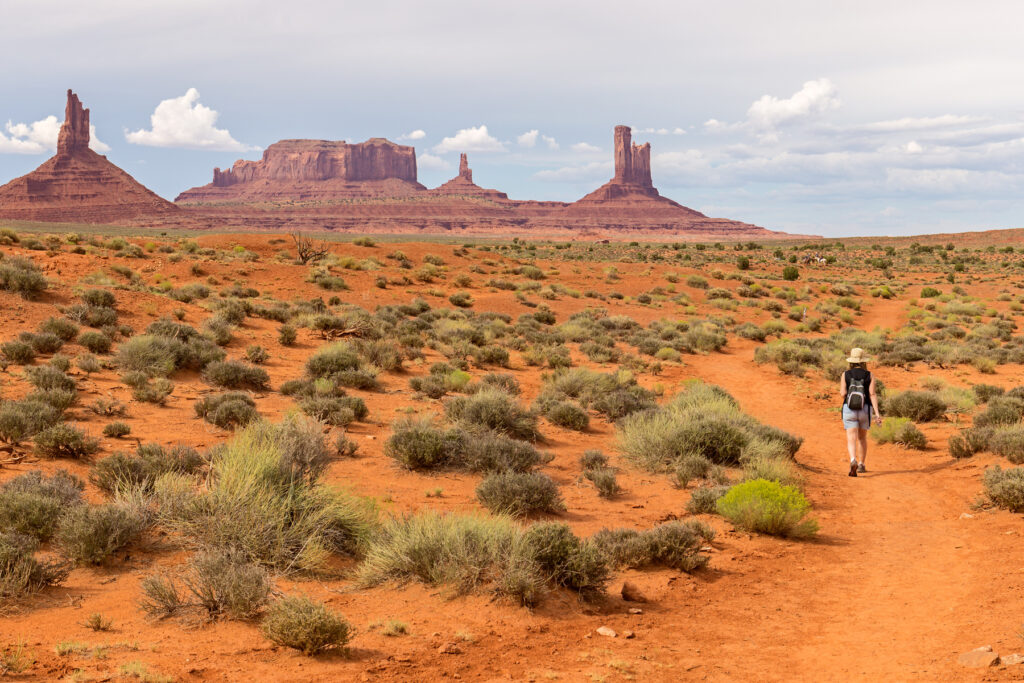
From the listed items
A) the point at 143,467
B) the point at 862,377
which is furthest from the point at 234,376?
the point at 862,377

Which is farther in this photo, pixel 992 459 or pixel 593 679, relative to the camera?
pixel 992 459

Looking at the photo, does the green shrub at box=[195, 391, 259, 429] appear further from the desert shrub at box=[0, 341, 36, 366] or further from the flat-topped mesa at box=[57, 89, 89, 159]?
the flat-topped mesa at box=[57, 89, 89, 159]

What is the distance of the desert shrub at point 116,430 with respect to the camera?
10.3 metres

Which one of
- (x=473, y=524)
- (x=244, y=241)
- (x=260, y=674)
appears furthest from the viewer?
(x=244, y=241)

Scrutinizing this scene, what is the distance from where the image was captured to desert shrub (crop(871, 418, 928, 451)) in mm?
12555

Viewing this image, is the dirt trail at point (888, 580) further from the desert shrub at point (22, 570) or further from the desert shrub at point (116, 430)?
the desert shrub at point (116, 430)

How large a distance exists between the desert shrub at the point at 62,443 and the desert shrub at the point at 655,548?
22.1 feet

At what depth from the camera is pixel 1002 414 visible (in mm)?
12414

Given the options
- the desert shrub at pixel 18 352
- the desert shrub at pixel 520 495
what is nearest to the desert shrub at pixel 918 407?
the desert shrub at pixel 520 495

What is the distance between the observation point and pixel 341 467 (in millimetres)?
9875

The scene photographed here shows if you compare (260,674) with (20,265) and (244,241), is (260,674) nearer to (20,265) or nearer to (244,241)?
(20,265)

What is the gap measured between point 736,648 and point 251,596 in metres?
3.60

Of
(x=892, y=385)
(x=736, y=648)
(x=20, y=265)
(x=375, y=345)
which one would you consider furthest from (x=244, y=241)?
(x=736, y=648)

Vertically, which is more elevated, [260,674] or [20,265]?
[20,265]
